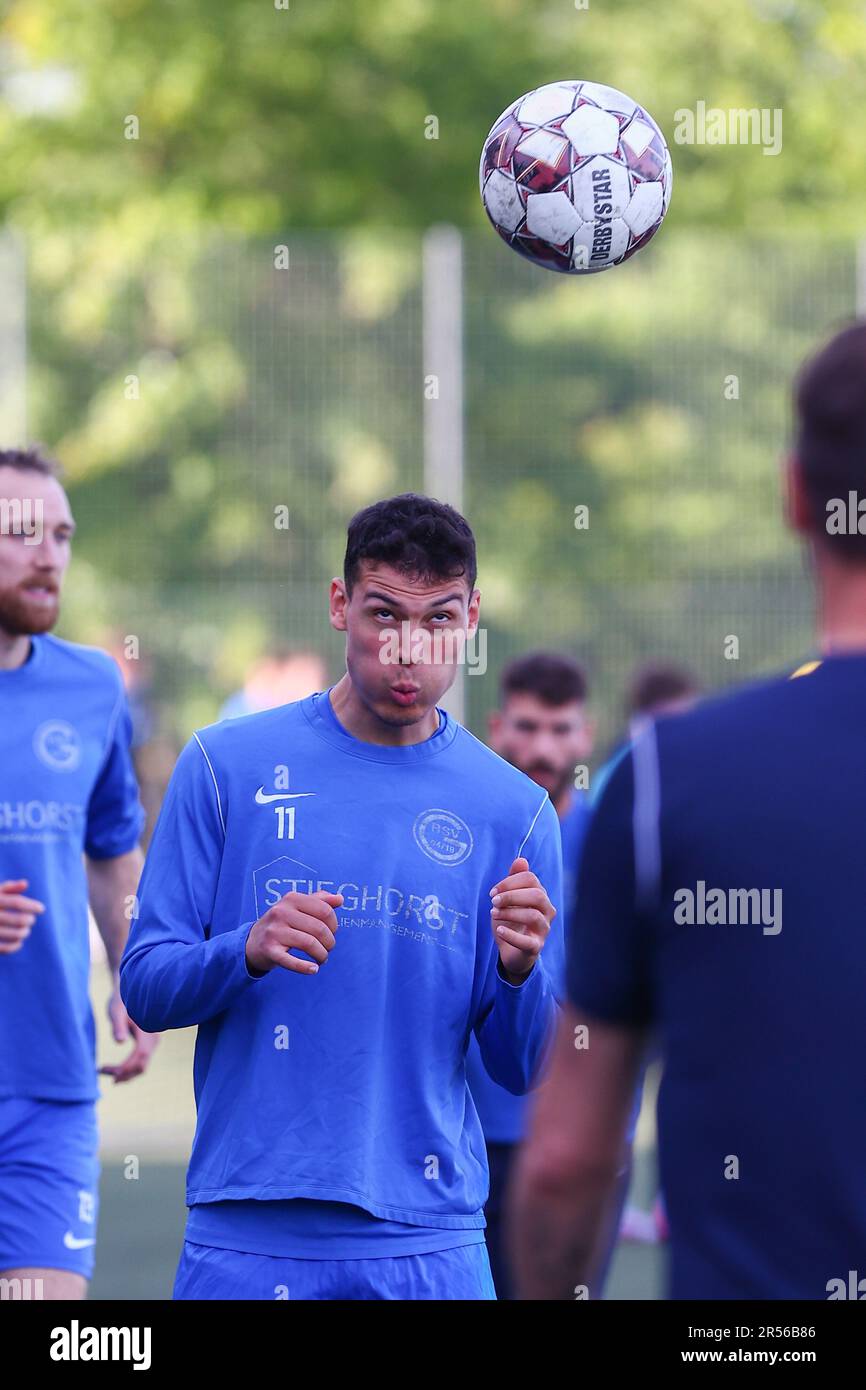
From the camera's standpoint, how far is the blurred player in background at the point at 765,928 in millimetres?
2131

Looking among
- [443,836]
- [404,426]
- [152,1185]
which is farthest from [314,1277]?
[404,426]

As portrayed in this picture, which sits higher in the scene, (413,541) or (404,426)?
(404,426)

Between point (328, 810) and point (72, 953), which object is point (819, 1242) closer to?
point (328, 810)

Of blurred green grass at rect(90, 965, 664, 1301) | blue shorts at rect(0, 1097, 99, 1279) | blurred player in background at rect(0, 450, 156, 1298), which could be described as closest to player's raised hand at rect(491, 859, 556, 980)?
blurred player in background at rect(0, 450, 156, 1298)

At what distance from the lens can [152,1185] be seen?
9.19m

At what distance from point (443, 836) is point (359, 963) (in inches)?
11.9

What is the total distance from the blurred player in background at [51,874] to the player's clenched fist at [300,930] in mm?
1539

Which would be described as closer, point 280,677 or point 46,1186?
point 46,1186

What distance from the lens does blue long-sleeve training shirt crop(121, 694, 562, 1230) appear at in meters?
3.58

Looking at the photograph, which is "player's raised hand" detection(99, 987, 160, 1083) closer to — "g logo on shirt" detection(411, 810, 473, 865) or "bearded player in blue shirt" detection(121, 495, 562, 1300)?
"bearded player in blue shirt" detection(121, 495, 562, 1300)

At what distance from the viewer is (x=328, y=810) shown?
3.73 meters

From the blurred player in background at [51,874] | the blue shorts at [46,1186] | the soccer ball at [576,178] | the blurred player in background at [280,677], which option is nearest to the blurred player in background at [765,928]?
the soccer ball at [576,178]

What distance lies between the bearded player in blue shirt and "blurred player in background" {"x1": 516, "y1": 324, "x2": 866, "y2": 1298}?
50.2 inches

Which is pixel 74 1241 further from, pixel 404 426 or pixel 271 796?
pixel 404 426
